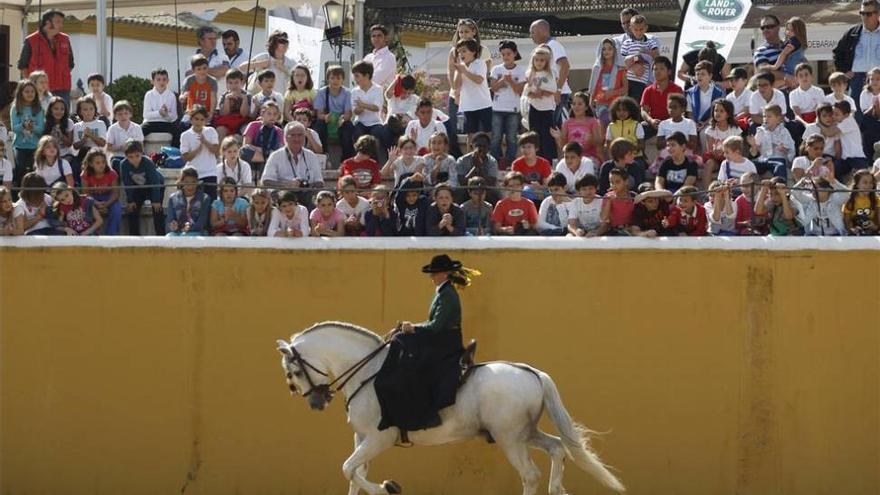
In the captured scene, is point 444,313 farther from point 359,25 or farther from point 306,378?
point 359,25

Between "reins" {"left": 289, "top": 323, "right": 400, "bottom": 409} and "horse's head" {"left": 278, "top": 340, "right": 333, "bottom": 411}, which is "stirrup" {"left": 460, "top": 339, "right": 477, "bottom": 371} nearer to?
"reins" {"left": 289, "top": 323, "right": 400, "bottom": 409}

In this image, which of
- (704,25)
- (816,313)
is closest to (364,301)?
(816,313)

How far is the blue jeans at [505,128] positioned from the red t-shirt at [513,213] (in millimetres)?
2604

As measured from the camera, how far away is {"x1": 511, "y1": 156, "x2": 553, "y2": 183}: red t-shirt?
50.8 ft

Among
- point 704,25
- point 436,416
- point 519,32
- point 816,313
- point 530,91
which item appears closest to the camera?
point 436,416

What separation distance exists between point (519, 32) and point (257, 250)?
1566cm

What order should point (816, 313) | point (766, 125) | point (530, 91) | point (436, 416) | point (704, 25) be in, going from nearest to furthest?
point (436, 416) → point (816, 313) → point (766, 125) → point (530, 91) → point (704, 25)

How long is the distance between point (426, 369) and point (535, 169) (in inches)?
145

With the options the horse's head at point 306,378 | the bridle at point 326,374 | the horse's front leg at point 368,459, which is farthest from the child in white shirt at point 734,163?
the horse's head at point 306,378

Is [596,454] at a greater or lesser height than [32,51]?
lesser

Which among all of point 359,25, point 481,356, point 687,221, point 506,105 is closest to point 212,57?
point 359,25

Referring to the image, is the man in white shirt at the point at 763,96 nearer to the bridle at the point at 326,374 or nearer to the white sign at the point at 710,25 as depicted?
the white sign at the point at 710,25

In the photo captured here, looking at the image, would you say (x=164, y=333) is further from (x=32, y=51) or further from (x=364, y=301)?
(x=32, y=51)

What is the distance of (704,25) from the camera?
17953 millimetres
